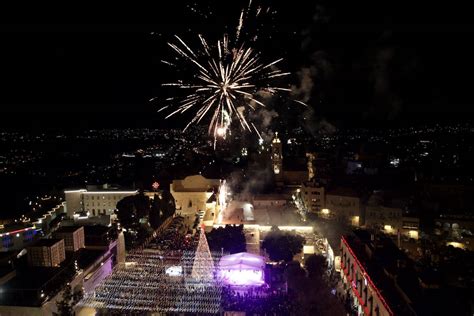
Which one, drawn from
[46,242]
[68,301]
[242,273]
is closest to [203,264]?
[242,273]

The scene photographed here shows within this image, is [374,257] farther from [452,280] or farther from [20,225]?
[20,225]

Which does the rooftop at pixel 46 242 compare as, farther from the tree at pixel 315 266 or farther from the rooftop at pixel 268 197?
the rooftop at pixel 268 197

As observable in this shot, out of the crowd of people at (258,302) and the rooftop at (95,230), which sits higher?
the rooftop at (95,230)

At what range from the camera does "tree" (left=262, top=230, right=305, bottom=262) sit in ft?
37.4

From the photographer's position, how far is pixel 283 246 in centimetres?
1152

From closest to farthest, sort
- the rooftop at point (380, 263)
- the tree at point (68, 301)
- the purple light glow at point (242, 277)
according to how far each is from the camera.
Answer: the rooftop at point (380, 263) → the tree at point (68, 301) → the purple light glow at point (242, 277)

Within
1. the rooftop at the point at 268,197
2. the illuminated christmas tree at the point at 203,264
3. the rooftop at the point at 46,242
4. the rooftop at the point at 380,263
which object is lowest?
the illuminated christmas tree at the point at 203,264

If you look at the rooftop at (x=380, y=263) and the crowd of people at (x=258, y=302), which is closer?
the rooftop at (x=380, y=263)

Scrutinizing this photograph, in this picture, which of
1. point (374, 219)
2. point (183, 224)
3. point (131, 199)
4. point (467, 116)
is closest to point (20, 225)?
point (131, 199)

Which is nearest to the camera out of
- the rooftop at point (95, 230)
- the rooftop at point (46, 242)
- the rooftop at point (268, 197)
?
the rooftop at point (46, 242)

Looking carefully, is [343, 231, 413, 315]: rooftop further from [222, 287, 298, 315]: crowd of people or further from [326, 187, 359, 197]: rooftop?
[326, 187, 359, 197]: rooftop

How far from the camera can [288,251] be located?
11.4 metres

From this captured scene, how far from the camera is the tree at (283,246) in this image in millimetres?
11406

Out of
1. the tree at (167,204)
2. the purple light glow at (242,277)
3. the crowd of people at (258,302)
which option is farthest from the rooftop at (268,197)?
the crowd of people at (258,302)
